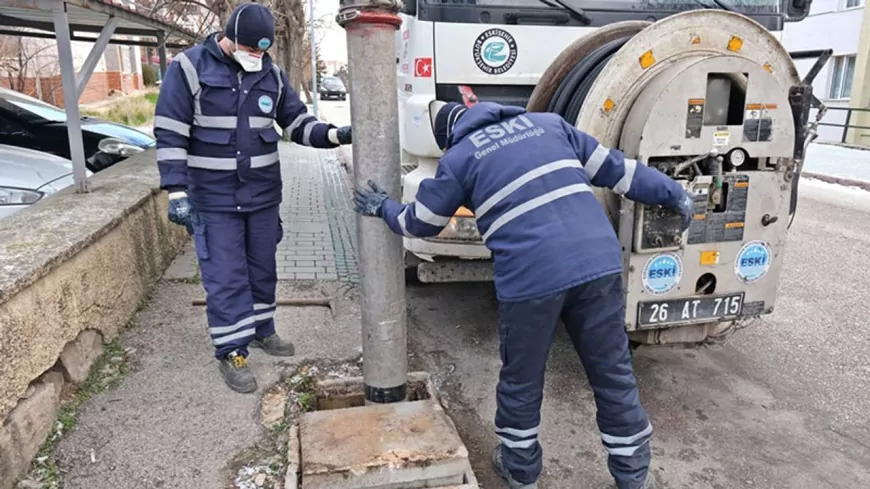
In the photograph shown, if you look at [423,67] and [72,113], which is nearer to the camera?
[423,67]

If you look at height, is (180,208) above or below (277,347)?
above

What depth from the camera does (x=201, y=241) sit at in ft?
11.3

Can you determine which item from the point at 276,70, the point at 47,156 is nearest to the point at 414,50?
the point at 276,70

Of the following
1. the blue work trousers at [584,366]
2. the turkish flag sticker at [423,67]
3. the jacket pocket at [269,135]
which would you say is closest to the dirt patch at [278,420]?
the blue work trousers at [584,366]

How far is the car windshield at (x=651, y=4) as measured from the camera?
12.7ft

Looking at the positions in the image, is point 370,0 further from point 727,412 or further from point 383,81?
point 727,412

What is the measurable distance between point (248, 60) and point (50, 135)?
16.6 ft

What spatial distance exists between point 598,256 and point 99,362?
278 cm

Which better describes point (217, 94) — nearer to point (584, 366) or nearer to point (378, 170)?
point (378, 170)

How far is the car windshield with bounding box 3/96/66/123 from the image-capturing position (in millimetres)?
7568

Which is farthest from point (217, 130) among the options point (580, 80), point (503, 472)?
point (503, 472)

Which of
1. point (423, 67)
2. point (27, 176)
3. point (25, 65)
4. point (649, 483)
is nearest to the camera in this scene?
point (649, 483)

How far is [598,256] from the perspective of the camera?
2.54 m

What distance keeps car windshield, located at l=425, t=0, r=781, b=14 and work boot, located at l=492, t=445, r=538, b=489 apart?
2.43m
